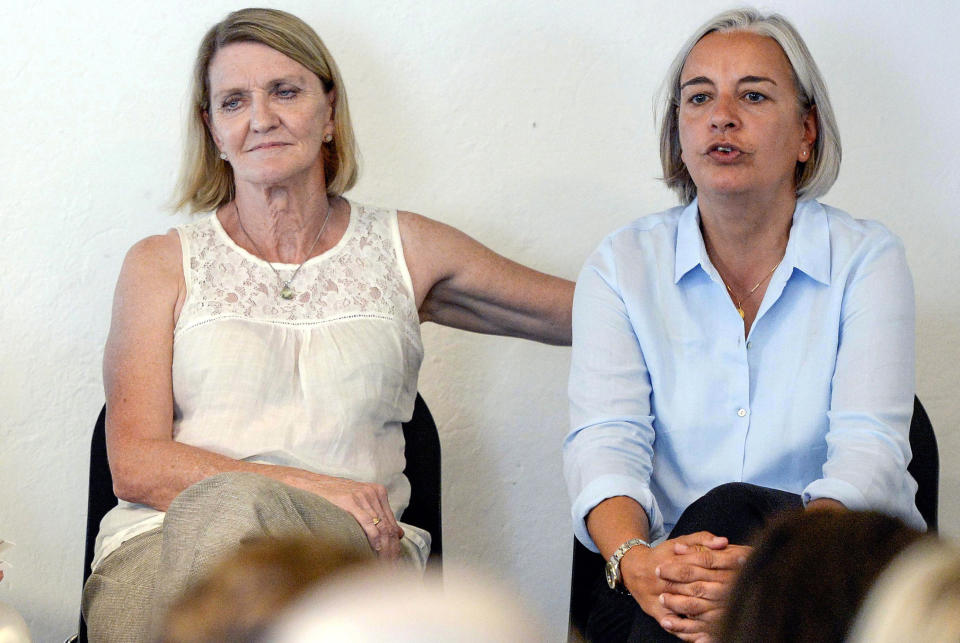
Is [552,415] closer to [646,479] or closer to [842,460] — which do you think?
[646,479]

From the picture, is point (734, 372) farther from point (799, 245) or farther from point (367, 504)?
point (367, 504)

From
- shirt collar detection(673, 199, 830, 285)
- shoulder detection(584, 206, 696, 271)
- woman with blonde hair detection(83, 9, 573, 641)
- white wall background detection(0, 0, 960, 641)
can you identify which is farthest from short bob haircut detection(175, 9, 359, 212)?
shirt collar detection(673, 199, 830, 285)

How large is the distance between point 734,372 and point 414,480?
22.8 inches

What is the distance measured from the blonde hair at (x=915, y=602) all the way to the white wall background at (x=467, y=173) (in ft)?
6.22

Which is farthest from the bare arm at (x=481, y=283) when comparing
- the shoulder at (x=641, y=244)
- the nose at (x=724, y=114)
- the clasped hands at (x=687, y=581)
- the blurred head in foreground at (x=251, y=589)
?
the blurred head in foreground at (x=251, y=589)

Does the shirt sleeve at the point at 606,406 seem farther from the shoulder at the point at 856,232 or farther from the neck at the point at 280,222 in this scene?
the neck at the point at 280,222

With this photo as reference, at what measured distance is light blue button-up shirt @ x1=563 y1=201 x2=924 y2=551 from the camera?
1.67m

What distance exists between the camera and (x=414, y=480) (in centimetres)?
199

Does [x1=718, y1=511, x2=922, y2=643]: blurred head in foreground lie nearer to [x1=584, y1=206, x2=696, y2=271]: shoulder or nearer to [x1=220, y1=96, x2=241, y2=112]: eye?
[x1=584, y1=206, x2=696, y2=271]: shoulder

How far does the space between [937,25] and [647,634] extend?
155 cm

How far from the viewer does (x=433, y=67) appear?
2393mm

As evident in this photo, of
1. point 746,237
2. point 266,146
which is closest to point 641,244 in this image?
point 746,237

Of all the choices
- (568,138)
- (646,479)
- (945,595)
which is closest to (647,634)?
(646,479)

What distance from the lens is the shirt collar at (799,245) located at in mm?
1739
